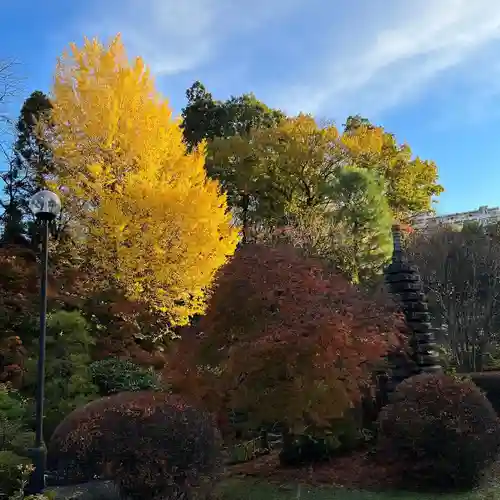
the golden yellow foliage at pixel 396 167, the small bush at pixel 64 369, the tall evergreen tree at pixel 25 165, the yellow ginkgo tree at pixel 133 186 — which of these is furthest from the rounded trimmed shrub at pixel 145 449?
the golden yellow foliage at pixel 396 167

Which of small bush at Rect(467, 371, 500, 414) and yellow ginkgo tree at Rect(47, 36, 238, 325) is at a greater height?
yellow ginkgo tree at Rect(47, 36, 238, 325)

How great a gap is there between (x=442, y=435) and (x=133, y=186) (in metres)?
11.6

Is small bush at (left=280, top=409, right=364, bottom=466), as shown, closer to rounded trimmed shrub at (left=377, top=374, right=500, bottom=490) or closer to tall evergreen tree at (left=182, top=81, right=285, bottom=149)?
rounded trimmed shrub at (left=377, top=374, right=500, bottom=490)

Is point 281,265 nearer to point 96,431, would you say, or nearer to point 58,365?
point 96,431

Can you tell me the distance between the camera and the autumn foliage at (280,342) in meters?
7.32

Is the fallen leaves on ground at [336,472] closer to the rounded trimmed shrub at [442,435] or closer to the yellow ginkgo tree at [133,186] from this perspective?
the rounded trimmed shrub at [442,435]

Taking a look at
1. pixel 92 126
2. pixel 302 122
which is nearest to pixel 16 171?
pixel 92 126

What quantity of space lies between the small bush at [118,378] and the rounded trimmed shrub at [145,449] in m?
5.67

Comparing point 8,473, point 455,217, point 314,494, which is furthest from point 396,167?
point 8,473

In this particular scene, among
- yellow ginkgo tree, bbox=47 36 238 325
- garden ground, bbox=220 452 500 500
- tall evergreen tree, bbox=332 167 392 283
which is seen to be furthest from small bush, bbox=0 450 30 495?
tall evergreen tree, bbox=332 167 392 283

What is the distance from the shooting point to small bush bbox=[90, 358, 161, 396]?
12164 mm

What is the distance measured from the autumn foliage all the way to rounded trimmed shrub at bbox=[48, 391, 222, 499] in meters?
1.28

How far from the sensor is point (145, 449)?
19.6ft

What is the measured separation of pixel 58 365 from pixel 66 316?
3.44ft
